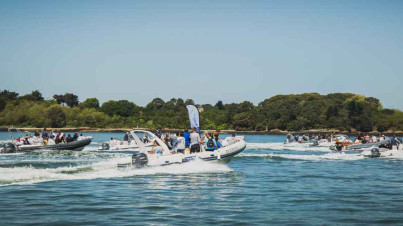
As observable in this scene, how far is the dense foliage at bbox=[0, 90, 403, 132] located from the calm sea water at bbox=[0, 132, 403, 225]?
388ft

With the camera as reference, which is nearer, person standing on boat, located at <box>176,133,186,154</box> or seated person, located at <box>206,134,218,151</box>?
person standing on boat, located at <box>176,133,186,154</box>

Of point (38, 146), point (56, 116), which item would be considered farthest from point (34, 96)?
point (38, 146)

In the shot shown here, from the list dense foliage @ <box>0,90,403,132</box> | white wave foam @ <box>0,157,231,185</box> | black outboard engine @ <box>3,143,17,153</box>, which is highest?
dense foliage @ <box>0,90,403,132</box>

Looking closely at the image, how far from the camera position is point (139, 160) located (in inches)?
809

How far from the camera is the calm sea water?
11844mm

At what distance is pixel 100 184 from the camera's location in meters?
17.4

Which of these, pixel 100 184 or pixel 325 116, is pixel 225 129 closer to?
pixel 325 116

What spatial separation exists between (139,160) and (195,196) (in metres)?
6.07

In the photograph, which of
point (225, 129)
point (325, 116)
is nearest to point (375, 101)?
point (325, 116)

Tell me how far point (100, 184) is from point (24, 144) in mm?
22017

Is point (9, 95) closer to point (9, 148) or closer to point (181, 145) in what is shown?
point (9, 148)

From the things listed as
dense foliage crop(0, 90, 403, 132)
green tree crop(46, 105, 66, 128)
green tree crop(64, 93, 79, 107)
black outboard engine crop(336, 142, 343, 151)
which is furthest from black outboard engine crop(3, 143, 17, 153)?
green tree crop(64, 93, 79, 107)

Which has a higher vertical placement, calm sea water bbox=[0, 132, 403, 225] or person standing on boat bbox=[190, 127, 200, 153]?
person standing on boat bbox=[190, 127, 200, 153]

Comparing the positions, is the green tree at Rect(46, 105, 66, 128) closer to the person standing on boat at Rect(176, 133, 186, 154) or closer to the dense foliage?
the dense foliage
